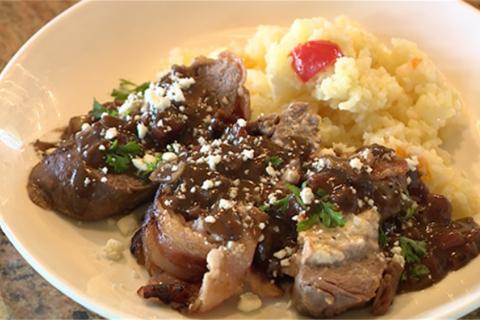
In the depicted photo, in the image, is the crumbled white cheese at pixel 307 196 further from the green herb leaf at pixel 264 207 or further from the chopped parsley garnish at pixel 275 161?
the chopped parsley garnish at pixel 275 161

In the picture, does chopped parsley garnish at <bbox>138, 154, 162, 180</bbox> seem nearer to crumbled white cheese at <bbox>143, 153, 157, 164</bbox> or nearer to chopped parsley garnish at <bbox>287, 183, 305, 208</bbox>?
crumbled white cheese at <bbox>143, 153, 157, 164</bbox>

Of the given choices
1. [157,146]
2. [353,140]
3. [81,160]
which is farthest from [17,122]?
[353,140]

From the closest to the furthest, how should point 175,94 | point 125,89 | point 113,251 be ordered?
point 113,251 < point 175,94 < point 125,89

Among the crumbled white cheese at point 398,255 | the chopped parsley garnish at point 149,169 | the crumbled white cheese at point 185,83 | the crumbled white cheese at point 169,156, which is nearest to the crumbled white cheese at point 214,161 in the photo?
the crumbled white cheese at point 169,156

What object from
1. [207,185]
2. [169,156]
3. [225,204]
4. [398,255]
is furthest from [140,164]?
[398,255]

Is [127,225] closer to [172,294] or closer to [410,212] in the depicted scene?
[172,294]

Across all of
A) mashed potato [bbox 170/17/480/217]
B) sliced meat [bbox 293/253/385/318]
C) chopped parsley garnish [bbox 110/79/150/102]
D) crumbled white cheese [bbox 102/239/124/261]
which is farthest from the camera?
chopped parsley garnish [bbox 110/79/150/102]

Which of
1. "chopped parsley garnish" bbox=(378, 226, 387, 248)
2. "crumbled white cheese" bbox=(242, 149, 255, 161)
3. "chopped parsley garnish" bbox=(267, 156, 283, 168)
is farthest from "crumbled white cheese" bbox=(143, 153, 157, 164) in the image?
"chopped parsley garnish" bbox=(378, 226, 387, 248)
